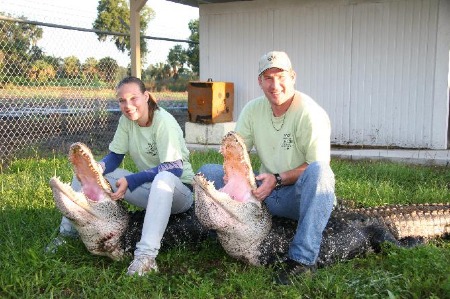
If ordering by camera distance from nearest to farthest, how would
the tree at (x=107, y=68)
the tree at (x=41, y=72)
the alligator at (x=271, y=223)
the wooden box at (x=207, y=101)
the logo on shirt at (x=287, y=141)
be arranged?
the alligator at (x=271, y=223) → the logo on shirt at (x=287, y=141) → the tree at (x=41, y=72) → the wooden box at (x=207, y=101) → the tree at (x=107, y=68)

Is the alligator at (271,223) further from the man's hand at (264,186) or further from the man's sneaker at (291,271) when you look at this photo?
the man's sneaker at (291,271)

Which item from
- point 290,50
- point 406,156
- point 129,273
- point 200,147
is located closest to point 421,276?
point 129,273

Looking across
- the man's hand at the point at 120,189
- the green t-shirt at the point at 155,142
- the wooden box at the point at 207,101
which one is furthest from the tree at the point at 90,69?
the man's hand at the point at 120,189

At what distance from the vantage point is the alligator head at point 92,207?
9.93 feet

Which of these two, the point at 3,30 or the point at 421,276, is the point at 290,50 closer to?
the point at 3,30

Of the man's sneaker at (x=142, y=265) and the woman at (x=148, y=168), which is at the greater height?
the woman at (x=148, y=168)

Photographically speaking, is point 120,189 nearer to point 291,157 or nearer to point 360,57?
point 291,157

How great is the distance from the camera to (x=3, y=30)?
7109 millimetres

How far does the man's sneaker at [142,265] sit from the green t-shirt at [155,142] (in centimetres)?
67

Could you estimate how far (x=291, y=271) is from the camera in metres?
3.12

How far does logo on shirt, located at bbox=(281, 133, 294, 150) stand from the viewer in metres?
3.39

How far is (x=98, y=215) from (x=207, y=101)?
5.39 m

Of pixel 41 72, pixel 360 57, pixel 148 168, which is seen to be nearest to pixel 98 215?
pixel 148 168

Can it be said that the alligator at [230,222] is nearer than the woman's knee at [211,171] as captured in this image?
Yes
